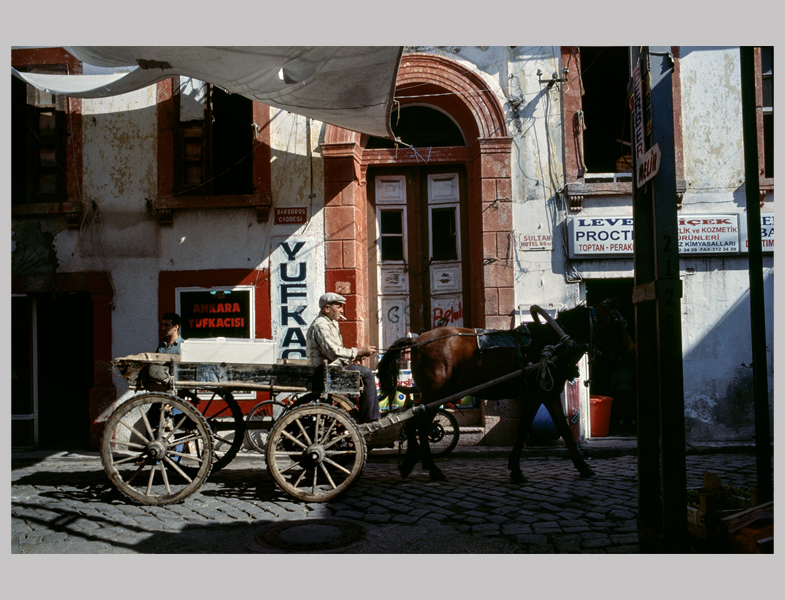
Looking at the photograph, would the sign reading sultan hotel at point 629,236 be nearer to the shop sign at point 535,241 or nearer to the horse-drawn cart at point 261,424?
the shop sign at point 535,241

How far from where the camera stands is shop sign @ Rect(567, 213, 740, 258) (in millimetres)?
8422

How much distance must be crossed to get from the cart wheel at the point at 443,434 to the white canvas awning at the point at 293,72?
12.6ft

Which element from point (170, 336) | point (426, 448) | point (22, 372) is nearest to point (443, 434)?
point (426, 448)

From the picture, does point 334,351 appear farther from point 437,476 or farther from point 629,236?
point 629,236

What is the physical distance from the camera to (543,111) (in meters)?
8.66

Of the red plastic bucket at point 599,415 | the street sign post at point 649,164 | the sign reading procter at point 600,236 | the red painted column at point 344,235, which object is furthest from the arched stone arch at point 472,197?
the street sign post at point 649,164

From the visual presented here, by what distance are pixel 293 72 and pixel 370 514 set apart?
4.49 m

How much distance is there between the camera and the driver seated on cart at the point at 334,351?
5664mm

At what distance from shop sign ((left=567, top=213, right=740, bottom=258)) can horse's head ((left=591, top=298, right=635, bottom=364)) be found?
89.0 inches

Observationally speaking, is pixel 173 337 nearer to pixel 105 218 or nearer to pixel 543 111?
pixel 105 218

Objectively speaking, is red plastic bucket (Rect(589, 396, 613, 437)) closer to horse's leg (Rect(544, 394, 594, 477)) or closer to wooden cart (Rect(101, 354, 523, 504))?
horse's leg (Rect(544, 394, 594, 477))

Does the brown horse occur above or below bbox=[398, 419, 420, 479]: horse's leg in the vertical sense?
above

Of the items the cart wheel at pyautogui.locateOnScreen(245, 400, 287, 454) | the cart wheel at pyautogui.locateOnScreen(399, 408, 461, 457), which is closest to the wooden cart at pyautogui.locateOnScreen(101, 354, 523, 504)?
the cart wheel at pyautogui.locateOnScreen(399, 408, 461, 457)

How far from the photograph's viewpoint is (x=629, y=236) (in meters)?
8.44
